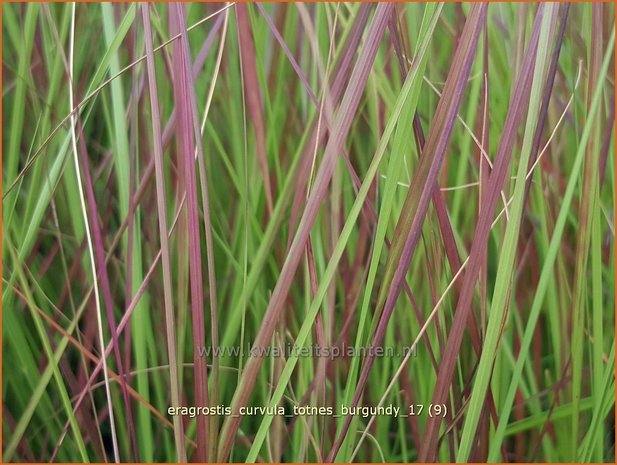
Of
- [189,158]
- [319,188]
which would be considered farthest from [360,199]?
[189,158]

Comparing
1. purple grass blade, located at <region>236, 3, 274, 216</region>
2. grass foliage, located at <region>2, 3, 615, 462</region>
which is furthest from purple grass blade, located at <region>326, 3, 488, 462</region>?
purple grass blade, located at <region>236, 3, 274, 216</region>

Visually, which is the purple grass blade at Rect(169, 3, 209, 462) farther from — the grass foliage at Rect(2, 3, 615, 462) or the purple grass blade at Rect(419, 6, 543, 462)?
the purple grass blade at Rect(419, 6, 543, 462)

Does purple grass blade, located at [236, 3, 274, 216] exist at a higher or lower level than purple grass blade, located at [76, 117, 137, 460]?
higher

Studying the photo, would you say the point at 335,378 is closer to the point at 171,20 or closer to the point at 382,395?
the point at 382,395

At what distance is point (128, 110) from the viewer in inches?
18.8

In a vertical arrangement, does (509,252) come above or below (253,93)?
below

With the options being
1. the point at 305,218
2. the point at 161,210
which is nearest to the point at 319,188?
the point at 305,218

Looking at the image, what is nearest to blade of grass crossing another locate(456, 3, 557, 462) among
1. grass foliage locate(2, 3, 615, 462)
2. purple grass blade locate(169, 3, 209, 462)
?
grass foliage locate(2, 3, 615, 462)

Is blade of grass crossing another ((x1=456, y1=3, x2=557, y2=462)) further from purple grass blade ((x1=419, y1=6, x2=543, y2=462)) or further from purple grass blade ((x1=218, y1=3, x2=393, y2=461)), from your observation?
purple grass blade ((x1=218, y1=3, x2=393, y2=461))

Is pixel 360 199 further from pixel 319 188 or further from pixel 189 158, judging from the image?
pixel 189 158

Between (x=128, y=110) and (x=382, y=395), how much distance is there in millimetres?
324

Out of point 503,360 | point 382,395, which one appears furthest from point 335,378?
point 503,360

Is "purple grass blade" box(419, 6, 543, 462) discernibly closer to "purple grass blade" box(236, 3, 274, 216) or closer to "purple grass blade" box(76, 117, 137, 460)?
"purple grass blade" box(236, 3, 274, 216)

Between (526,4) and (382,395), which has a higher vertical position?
(526,4)
